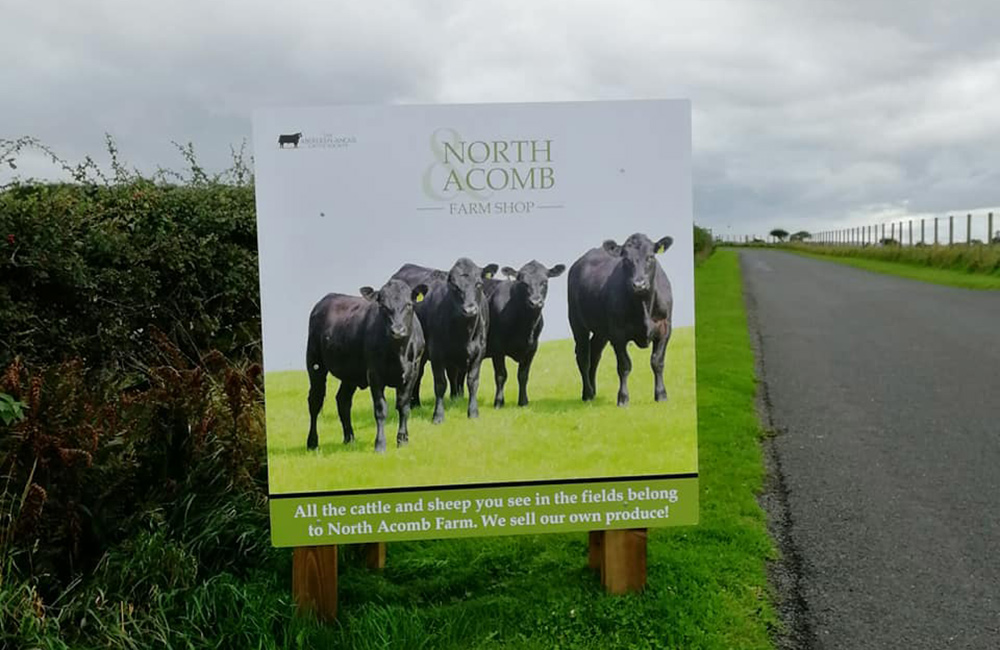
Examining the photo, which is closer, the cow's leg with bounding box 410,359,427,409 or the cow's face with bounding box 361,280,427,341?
the cow's face with bounding box 361,280,427,341

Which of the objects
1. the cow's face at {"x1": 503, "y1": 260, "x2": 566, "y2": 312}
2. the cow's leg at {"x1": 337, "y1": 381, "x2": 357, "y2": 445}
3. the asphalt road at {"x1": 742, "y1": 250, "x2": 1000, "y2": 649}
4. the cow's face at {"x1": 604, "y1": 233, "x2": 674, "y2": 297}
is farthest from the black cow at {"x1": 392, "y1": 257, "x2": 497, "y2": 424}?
the asphalt road at {"x1": 742, "y1": 250, "x2": 1000, "y2": 649}

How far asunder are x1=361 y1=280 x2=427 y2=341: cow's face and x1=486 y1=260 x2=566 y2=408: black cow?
13.0 inches

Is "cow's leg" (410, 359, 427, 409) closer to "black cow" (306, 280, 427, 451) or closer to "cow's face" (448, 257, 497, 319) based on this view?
"black cow" (306, 280, 427, 451)

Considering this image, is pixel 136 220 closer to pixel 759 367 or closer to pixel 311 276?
pixel 311 276

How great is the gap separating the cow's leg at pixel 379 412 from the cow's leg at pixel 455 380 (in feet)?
0.99

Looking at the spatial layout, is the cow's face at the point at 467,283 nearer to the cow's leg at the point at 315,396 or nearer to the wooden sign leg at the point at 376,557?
the cow's leg at the point at 315,396

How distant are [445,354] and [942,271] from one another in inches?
1118

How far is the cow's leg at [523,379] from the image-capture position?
13.2 feet

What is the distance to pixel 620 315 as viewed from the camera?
4.07 m

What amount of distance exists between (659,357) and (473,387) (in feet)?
2.77

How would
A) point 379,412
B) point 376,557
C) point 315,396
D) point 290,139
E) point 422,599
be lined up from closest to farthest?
→ point 290,139, point 315,396, point 379,412, point 422,599, point 376,557

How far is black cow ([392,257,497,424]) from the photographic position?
12.8 ft

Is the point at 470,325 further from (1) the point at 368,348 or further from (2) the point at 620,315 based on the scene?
(2) the point at 620,315

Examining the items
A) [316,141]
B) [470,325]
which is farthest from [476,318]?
[316,141]
